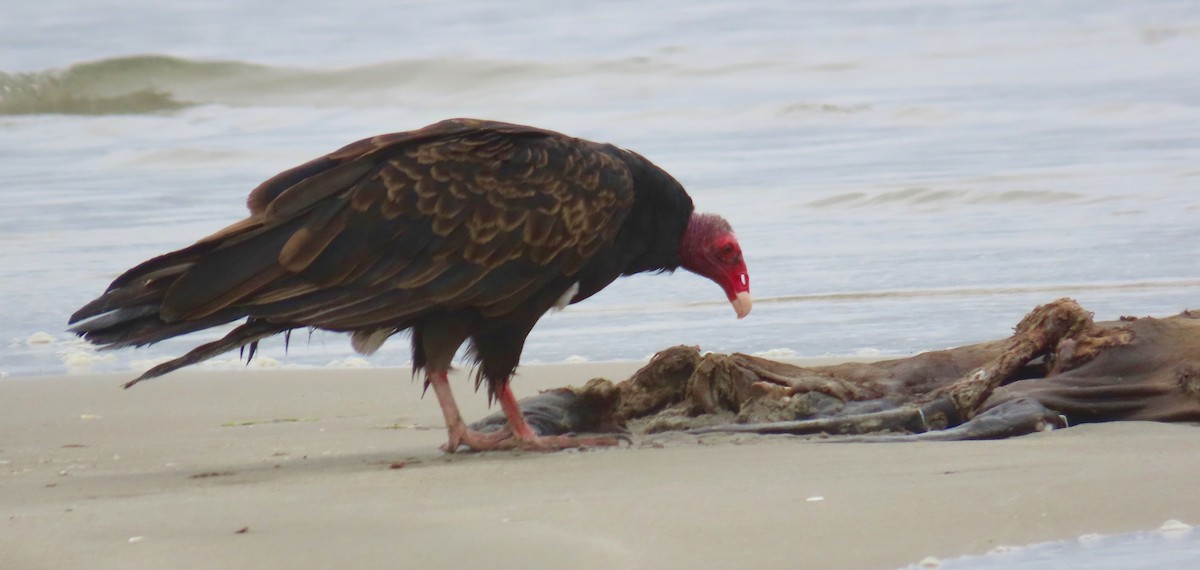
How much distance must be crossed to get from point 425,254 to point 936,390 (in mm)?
1479

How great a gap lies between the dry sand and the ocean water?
2063 mm

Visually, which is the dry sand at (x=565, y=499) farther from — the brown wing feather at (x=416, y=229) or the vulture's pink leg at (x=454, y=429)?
the brown wing feather at (x=416, y=229)

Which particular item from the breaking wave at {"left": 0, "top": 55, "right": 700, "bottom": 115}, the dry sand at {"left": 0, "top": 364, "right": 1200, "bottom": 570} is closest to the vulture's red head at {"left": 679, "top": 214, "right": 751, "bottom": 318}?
the dry sand at {"left": 0, "top": 364, "right": 1200, "bottom": 570}

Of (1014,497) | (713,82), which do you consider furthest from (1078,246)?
(713,82)

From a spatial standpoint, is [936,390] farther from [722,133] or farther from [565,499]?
[722,133]

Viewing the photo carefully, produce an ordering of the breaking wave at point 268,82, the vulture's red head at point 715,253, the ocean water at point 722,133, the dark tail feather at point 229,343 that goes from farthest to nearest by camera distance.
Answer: the breaking wave at point 268,82 < the ocean water at point 722,133 < the vulture's red head at point 715,253 < the dark tail feather at point 229,343

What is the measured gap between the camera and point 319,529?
335cm

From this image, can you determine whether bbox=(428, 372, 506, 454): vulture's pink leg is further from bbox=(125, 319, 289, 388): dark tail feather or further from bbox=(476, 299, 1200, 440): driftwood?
bbox=(125, 319, 289, 388): dark tail feather

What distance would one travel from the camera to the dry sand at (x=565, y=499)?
3145 mm

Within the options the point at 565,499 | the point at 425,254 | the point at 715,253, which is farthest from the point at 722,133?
the point at 565,499

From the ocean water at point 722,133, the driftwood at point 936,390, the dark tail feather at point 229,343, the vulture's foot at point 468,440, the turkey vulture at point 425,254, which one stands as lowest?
the vulture's foot at point 468,440

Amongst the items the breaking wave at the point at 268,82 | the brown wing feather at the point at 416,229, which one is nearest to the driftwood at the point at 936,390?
the brown wing feather at the point at 416,229

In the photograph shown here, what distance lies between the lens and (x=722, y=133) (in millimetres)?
15047

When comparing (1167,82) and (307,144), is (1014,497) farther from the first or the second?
(1167,82)
